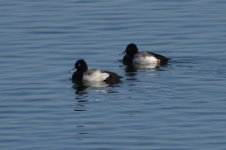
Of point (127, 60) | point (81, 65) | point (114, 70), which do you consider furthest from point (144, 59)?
point (81, 65)

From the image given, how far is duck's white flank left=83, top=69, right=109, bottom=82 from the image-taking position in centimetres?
2655

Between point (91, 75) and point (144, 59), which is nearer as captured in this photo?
point (91, 75)

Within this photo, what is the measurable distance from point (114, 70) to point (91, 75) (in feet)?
3.88

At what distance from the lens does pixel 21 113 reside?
2316 centimetres

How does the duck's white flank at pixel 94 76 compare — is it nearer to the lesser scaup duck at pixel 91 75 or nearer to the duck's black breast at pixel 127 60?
the lesser scaup duck at pixel 91 75

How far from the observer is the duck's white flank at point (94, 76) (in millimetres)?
26547

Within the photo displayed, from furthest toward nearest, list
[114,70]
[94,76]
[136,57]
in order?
[136,57]
[114,70]
[94,76]

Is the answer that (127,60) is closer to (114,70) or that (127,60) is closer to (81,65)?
(114,70)

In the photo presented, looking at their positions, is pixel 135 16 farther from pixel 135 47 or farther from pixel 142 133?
pixel 142 133

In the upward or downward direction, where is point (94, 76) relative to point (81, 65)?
downward

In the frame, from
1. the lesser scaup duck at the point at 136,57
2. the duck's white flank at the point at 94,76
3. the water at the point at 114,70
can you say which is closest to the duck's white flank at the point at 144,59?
the lesser scaup duck at the point at 136,57

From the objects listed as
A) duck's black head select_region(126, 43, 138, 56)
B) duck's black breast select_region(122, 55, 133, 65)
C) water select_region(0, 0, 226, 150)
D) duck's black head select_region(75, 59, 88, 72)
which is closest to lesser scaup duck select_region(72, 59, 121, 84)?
duck's black head select_region(75, 59, 88, 72)

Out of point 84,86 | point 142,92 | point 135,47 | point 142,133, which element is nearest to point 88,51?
point 135,47

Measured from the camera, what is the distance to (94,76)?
2695cm
